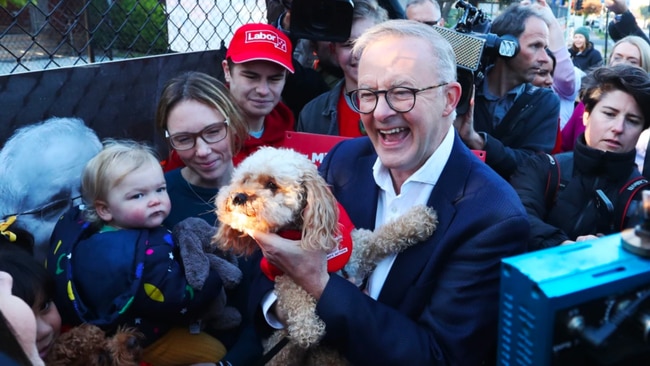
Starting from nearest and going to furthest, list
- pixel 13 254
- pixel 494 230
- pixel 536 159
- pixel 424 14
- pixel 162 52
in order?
1. pixel 494 230
2. pixel 13 254
3. pixel 536 159
4. pixel 162 52
5. pixel 424 14

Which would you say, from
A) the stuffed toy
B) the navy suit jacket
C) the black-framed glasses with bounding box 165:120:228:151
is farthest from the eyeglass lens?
the navy suit jacket

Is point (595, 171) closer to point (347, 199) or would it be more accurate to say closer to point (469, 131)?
point (469, 131)

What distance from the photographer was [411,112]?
1.68 meters

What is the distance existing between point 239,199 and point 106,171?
0.67m

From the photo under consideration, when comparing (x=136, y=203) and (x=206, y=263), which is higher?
(x=136, y=203)

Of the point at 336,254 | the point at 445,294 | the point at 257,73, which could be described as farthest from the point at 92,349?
the point at 257,73

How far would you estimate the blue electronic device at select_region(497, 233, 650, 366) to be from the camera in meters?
0.97

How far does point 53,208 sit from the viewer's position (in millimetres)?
2354

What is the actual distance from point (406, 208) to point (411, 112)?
1.18 feet

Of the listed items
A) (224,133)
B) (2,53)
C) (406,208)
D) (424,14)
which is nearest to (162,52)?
(2,53)

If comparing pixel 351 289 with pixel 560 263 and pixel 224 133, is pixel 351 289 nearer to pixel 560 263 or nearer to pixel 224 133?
pixel 560 263

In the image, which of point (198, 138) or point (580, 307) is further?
point (198, 138)

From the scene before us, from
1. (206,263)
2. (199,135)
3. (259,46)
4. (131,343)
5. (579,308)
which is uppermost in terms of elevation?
(579,308)

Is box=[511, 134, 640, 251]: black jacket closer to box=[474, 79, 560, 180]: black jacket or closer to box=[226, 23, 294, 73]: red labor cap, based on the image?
box=[474, 79, 560, 180]: black jacket
